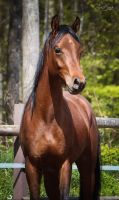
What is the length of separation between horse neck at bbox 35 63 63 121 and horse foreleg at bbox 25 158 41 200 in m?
0.46

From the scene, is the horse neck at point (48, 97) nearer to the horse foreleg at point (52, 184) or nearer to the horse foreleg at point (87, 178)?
the horse foreleg at point (52, 184)

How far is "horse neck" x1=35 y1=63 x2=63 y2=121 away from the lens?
5957mm

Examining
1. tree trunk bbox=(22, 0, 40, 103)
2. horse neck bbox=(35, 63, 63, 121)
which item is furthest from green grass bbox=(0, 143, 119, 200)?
horse neck bbox=(35, 63, 63, 121)

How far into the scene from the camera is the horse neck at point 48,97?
5.96 m

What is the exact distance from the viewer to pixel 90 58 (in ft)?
69.5

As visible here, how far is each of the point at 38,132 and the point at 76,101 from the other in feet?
3.27

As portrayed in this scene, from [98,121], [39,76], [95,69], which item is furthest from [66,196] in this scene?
[95,69]

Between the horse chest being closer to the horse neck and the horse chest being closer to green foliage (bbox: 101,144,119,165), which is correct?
the horse neck

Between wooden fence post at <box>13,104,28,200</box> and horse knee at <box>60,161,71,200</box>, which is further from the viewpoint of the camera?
wooden fence post at <box>13,104,28,200</box>

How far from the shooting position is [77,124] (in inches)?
249

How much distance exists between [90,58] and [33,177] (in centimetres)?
1540

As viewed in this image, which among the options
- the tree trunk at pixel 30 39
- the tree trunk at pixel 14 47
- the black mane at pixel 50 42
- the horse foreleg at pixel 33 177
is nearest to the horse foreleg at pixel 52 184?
the horse foreleg at pixel 33 177

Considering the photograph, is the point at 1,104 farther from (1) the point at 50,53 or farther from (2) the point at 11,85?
(1) the point at 50,53

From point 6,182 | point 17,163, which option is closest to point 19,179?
point 17,163
